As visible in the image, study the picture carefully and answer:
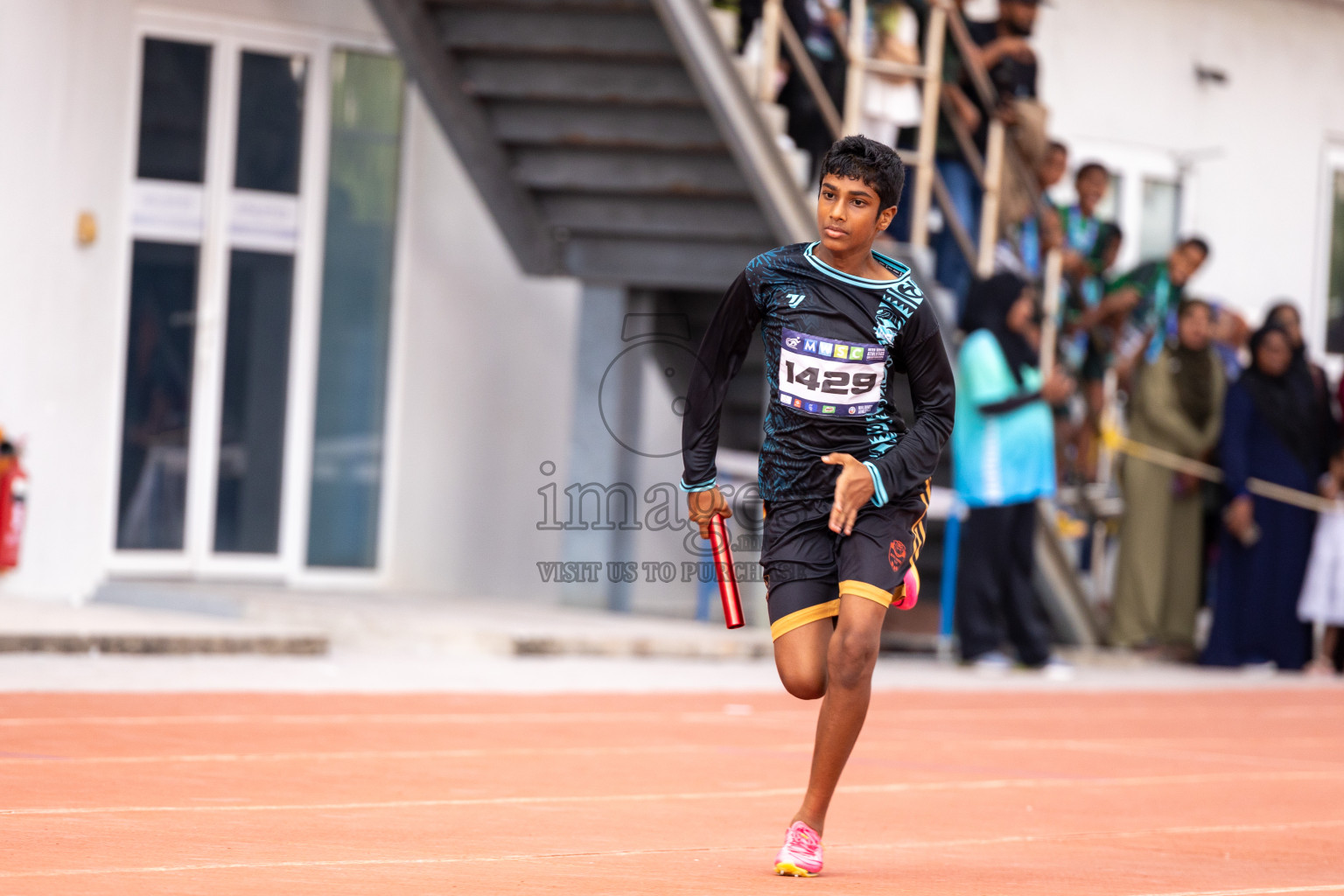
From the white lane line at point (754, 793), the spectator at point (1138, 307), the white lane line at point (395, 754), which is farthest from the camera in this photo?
the spectator at point (1138, 307)

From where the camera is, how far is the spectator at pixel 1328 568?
13250mm

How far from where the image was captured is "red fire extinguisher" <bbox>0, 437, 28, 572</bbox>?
12375 millimetres

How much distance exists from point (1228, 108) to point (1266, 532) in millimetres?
5910

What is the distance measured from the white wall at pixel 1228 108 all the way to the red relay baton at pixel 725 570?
40.7ft

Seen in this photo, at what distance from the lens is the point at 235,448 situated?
14.1 meters

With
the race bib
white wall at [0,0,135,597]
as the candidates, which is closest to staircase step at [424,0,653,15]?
white wall at [0,0,135,597]

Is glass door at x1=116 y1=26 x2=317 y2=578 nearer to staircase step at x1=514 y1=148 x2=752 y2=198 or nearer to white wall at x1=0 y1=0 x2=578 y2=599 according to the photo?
white wall at x1=0 y1=0 x2=578 y2=599

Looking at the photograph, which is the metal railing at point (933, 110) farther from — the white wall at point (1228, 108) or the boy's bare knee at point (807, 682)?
the boy's bare knee at point (807, 682)

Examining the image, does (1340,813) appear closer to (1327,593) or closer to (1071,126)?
(1327,593)

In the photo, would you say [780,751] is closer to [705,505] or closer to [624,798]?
[624,798]

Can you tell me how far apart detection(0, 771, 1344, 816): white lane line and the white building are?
211 inches

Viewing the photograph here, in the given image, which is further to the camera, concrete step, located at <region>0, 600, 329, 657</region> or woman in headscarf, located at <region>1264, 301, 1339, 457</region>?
woman in headscarf, located at <region>1264, 301, 1339, 457</region>

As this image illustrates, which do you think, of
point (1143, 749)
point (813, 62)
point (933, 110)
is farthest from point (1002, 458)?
point (1143, 749)

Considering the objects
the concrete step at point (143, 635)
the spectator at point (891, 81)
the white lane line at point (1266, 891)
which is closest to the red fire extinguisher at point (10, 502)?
the concrete step at point (143, 635)
